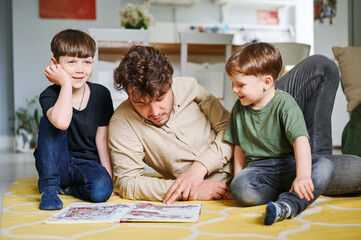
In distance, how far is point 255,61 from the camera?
4.86 ft

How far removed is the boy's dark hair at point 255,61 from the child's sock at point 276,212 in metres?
0.50

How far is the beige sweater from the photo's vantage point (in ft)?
5.19

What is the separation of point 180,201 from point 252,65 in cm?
59

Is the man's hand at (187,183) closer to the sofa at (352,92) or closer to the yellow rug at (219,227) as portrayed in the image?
the yellow rug at (219,227)

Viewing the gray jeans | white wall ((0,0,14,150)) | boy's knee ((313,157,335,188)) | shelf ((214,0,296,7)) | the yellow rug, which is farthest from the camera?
shelf ((214,0,296,7))

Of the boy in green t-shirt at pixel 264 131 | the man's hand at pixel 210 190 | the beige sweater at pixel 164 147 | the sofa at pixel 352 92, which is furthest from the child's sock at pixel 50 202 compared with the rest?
the sofa at pixel 352 92

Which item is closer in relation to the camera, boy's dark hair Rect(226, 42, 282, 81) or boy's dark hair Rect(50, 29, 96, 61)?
boy's dark hair Rect(226, 42, 282, 81)

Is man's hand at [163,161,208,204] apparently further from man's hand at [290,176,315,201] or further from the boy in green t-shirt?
man's hand at [290,176,315,201]

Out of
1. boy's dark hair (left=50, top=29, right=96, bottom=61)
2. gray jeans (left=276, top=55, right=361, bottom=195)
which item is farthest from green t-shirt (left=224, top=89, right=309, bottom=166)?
boy's dark hair (left=50, top=29, right=96, bottom=61)

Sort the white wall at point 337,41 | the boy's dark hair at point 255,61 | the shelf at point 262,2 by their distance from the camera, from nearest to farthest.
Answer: the boy's dark hair at point 255,61, the white wall at point 337,41, the shelf at point 262,2

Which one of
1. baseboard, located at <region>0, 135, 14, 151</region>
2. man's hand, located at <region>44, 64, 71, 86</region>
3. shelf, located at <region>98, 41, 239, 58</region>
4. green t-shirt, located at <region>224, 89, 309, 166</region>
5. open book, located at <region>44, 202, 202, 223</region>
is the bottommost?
baseboard, located at <region>0, 135, 14, 151</region>

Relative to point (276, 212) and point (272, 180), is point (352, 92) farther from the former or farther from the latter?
A: point (276, 212)

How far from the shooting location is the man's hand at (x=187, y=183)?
4.94 feet

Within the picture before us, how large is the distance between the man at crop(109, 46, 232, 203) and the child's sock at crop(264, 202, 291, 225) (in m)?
0.38
